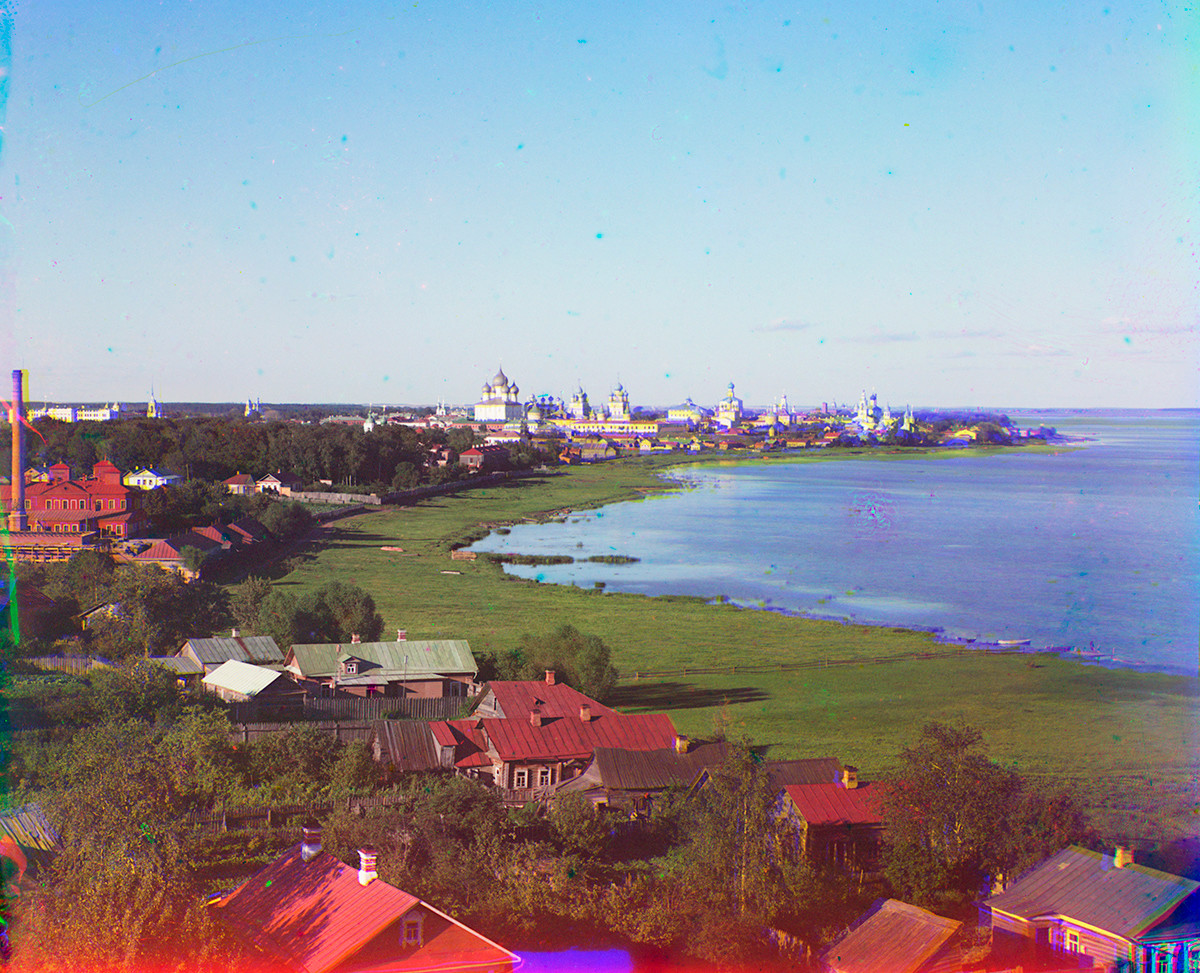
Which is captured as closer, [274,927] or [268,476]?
[274,927]

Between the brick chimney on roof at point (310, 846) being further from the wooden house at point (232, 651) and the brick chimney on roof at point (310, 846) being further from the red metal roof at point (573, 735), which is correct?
the wooden house at point (232, 651)

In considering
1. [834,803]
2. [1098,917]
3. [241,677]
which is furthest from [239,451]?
[1098,917]

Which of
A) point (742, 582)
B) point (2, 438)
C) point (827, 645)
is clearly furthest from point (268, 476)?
point (827, 645)

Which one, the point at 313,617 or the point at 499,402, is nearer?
the point at 313,617

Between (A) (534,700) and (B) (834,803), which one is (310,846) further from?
(A) (534,700)

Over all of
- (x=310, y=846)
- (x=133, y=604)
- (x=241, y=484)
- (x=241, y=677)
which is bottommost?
(x=241, y=677)

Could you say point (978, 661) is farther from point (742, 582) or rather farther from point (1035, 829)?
point (1035, 829)
